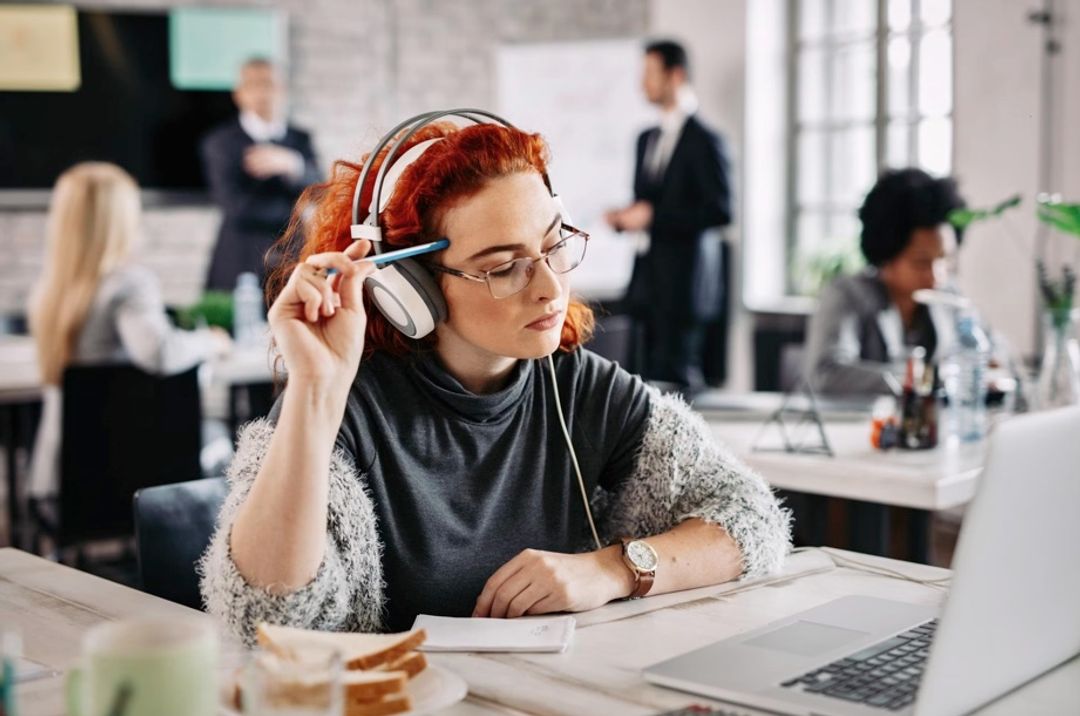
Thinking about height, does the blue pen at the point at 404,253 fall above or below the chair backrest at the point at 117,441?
above

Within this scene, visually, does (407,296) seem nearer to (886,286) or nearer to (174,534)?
(174,534)

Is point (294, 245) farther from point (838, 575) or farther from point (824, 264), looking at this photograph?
point (824, 264)

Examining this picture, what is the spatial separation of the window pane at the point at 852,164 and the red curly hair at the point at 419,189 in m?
4.75

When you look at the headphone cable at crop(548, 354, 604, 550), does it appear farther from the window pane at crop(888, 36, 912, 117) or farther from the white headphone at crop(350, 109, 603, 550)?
the window pane at crop(888, 36, 912, 117)

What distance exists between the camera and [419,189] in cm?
159

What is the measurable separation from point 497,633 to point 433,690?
218mm

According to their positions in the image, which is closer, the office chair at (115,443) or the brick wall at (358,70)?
the office chair at (115,443)

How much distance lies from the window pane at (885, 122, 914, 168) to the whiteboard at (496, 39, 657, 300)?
4.06ft

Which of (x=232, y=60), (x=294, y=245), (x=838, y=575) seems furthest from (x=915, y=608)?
(x=232, y=60)

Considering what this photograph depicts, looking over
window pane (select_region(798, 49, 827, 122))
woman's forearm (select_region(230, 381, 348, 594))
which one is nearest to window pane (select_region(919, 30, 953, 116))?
window pane (select_region(798, 49, 827, 122))

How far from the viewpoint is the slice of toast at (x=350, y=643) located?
111 centimetres

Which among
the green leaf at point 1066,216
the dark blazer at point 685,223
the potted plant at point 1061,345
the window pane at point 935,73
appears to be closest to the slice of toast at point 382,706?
the potted plant at point 1061,345

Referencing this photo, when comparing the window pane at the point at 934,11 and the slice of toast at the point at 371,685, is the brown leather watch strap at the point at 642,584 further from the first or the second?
the window pane at the point at 934,11

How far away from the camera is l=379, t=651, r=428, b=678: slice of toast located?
1.11 metres
